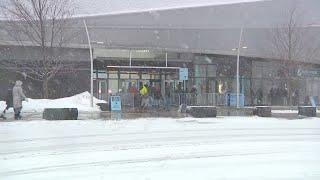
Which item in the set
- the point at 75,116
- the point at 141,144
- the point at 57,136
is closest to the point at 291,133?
the point at 141,144

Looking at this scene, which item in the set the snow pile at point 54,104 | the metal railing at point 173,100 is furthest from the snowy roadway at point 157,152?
the metal railing at point 173,100

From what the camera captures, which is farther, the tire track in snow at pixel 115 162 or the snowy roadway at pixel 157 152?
the tire track in snow at pixel 115 162

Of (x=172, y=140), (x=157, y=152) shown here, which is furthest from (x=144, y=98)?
(x=157, y=152)

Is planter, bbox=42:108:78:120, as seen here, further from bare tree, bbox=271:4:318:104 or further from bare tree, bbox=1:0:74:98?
bare tree, bbox=271:4:318:104

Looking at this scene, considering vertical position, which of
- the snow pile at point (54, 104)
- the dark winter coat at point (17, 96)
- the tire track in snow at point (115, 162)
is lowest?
the tire track in snow at point (115, 162)

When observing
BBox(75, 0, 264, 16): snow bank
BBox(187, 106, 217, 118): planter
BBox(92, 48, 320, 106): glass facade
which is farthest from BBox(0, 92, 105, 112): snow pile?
BBox(75, 0, 264, 16): snow bank

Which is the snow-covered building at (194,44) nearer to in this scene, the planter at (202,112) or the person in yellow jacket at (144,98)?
the person in yellow jacket at (144,98)

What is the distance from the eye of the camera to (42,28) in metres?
30.7

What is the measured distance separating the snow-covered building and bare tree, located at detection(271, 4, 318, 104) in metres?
0.19

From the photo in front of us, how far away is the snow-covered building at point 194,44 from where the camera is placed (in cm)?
4300

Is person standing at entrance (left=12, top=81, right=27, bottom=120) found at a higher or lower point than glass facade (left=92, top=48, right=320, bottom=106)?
lower

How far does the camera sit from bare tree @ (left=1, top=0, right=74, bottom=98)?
31047 millimetres

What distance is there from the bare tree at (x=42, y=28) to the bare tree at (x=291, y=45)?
51.8 ft

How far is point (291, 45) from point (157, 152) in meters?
31.4
